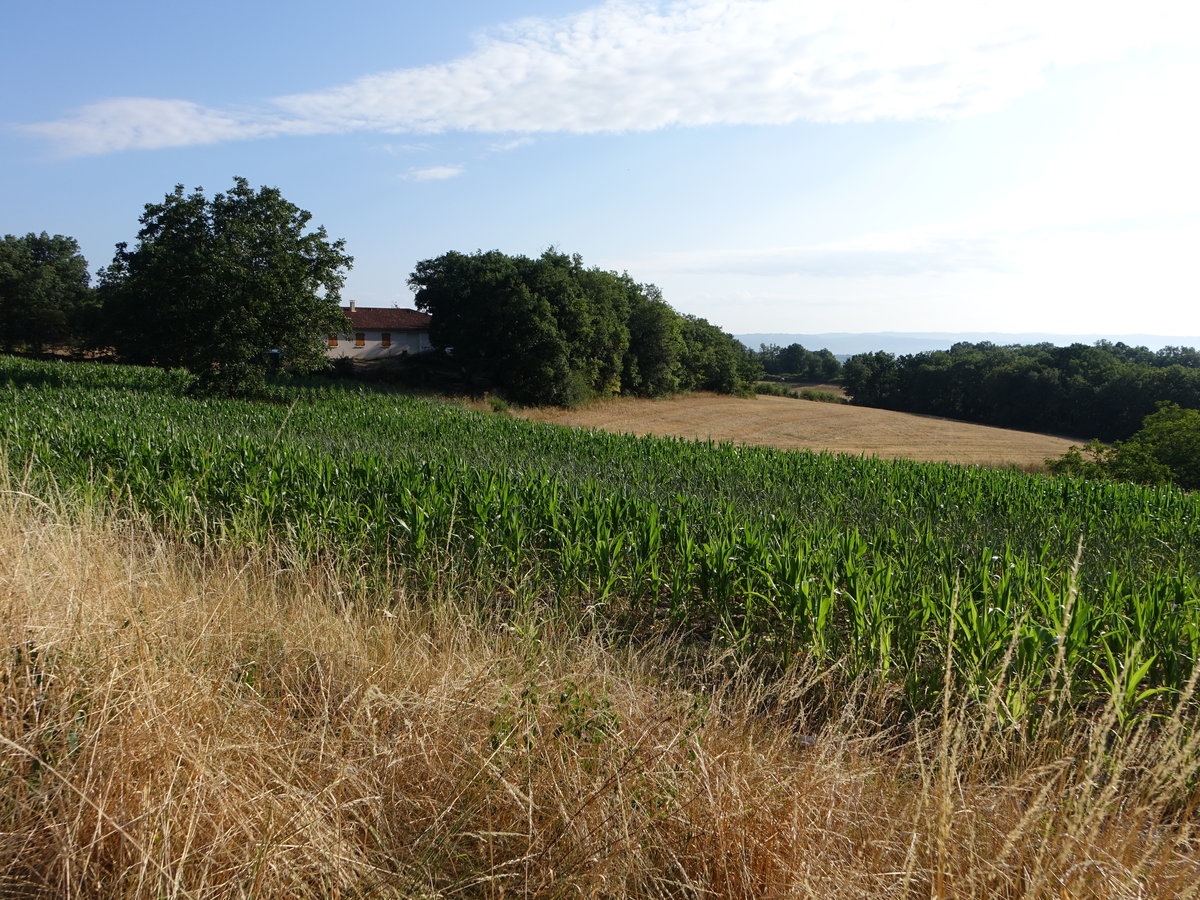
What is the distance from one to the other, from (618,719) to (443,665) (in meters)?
1.25

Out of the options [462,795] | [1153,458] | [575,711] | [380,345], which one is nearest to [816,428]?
[1153,458]

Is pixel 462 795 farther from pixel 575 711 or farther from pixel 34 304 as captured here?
pixel 34 304

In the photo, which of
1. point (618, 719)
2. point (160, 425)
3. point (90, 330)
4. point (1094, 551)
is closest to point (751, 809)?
point (618, 719)

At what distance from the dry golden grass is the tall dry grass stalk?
2963 centimetres

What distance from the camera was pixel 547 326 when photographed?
38.3 metres

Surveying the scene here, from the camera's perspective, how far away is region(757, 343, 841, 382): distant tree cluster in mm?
105250

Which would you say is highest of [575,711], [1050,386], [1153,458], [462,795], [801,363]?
[801,363]

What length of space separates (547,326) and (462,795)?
36.4 m

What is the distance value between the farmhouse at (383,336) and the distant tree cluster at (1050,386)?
147 feet

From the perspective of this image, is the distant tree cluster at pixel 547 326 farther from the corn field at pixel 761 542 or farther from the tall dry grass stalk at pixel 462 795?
the tall dry grass stalk at pixel 462 795

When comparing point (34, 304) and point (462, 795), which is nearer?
point (462, 795)

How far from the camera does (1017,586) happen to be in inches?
223

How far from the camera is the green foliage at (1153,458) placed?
74.5 ft

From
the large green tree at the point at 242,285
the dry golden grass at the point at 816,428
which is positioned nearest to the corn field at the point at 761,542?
the large green tree at the point at 242,285
